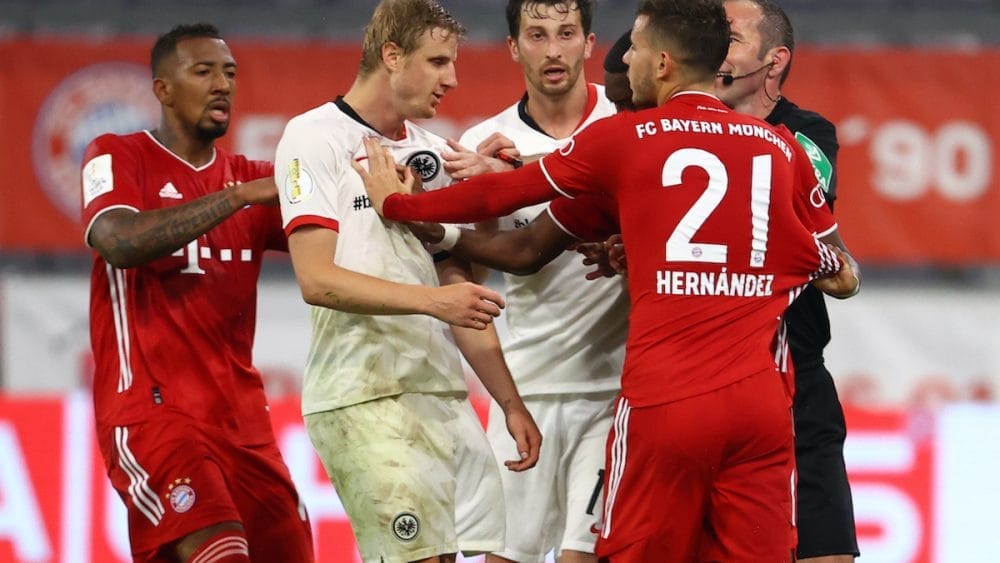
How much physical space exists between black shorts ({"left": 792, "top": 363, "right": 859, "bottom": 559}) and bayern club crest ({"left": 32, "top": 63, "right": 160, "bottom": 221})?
259 inches

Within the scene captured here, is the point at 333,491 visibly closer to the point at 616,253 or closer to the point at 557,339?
the point at 557,339

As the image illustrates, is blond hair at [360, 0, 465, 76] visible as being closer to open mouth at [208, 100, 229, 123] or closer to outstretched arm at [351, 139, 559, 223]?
outstretched arm at [351, 139, 559, 223]

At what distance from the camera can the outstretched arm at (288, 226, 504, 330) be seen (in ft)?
15.2

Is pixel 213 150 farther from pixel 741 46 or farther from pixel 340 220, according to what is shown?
pixel 741 46

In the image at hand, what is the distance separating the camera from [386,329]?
197 inches

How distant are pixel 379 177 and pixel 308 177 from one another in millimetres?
227

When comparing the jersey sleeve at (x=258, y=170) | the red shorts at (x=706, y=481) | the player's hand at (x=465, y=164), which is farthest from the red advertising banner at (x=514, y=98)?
the red shorts at (x=706, y=481)

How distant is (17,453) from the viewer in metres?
8.54

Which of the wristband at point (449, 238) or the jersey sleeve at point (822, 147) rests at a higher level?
the jersey sleeve at point (822, 147)

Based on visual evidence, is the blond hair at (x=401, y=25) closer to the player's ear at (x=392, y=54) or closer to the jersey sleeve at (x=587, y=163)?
the player's ear at (x=392, y=54)

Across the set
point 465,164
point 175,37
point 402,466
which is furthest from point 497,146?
point 175,37

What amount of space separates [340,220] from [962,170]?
23.5 feet

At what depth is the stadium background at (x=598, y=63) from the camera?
10977mm

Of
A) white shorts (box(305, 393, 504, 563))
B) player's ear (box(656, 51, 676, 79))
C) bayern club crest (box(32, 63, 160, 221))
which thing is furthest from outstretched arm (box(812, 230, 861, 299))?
bayern club crest (box(32, 63, 160, 221))
